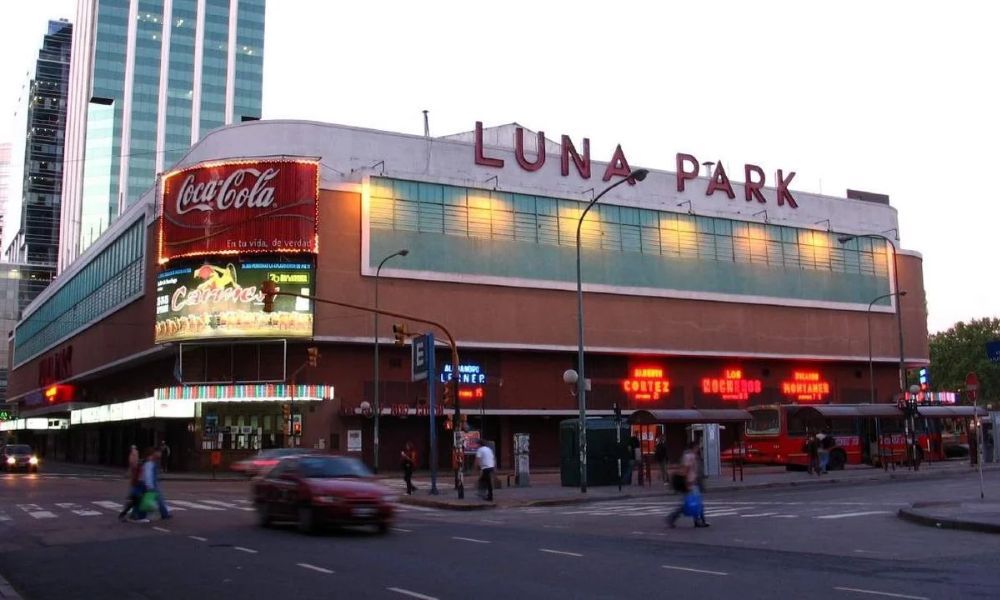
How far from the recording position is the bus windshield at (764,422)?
44062mm

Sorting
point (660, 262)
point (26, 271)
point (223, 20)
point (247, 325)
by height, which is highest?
point (223, 20)

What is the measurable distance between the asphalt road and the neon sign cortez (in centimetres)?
3637

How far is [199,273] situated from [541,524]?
1457 inches

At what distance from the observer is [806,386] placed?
2783 inches

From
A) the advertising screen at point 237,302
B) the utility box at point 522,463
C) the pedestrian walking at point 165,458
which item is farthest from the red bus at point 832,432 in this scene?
the pedestrian walking at point 165,458

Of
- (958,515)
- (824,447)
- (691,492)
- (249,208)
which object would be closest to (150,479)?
(691,492)

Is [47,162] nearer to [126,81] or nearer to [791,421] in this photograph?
[126,81]

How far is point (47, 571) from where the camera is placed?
14391 millimetres

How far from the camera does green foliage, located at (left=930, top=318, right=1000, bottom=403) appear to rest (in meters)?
107

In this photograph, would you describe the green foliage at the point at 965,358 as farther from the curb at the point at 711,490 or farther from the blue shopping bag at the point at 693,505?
the blue shopping bag at the point at 693,505

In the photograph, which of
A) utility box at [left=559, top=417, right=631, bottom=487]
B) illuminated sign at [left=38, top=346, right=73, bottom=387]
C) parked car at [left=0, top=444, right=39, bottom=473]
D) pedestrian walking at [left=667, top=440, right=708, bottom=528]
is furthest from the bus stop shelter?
illuminated sign at [left=38, top=346, right=73, bottom=387]

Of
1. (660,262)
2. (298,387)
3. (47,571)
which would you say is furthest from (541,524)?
(660,262)

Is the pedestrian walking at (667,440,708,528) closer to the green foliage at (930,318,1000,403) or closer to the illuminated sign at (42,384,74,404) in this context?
the illuminated sign at (42,384,74,404)

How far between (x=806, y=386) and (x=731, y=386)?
6.86 m
